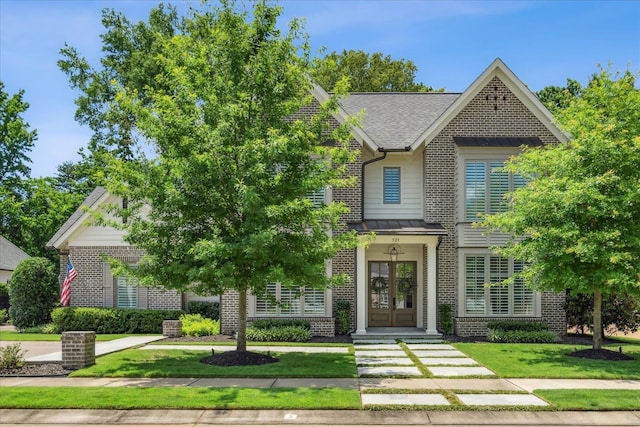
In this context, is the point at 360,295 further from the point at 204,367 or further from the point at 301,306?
the point at 204,367

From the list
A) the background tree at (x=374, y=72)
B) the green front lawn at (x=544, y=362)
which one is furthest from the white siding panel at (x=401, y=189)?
the background tree at (x=374, y=72)

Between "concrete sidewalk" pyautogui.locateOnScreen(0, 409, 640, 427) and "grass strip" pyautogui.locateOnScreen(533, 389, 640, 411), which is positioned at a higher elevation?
"grass strip" pyautogui.locateOnScreen(533, 389, 640, 411)

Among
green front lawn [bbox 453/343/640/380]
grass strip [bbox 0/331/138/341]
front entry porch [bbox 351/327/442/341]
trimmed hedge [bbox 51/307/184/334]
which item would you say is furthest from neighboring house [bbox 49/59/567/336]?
grass strip [bbox 0/331/138/341]

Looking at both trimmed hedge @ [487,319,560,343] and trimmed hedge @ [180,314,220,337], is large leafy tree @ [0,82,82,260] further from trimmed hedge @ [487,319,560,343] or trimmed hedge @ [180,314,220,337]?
trimmed hedge @ [487,319,560,343]

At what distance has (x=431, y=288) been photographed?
20.4 m

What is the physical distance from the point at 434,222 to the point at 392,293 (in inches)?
123

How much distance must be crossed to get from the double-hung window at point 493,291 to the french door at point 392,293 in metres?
2.23

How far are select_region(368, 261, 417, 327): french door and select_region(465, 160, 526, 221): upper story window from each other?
3.19m

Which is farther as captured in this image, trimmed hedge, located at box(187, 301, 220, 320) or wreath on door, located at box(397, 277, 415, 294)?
trimmed hedge, located at box(187, 301, 220, 320)

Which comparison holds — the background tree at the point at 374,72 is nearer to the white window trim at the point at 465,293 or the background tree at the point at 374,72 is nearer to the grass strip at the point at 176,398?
the white window trim at the point at 465,293

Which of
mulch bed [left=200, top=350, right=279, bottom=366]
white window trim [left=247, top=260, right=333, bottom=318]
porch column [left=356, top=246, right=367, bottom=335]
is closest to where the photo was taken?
mulch bed [left=200, top=350, right=279, bottom=366]

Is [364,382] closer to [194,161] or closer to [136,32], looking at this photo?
[194,161]

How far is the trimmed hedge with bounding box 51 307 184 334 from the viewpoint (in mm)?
22766

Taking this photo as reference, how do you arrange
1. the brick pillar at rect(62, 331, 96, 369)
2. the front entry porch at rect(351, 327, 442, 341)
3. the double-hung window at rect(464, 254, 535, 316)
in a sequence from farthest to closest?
the double-hung window at rect(464, 254, 535, 316) → the front entry porch at rect(351, 327, 442, 341) → the brick pillar at rect(62, 331, 96, 369)
